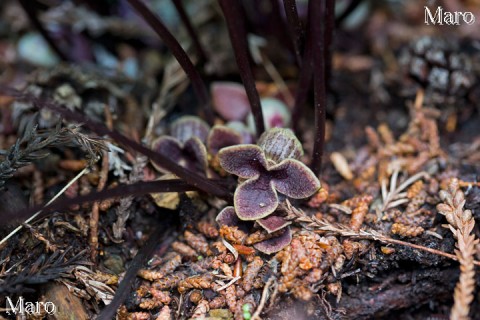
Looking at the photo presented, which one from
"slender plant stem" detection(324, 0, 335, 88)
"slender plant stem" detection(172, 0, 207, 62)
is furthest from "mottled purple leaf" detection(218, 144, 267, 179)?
"slender plant stem" detection(172, 0, 207, 62)

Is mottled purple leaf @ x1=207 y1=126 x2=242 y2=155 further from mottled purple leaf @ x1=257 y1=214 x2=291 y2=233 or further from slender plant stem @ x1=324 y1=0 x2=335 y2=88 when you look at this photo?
slender plant stem @ x1=324 y1=0 x2=335 y2=88

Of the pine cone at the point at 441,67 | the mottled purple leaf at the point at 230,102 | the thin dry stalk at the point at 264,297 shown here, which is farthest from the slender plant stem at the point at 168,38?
the pine cone at the point at 441,67

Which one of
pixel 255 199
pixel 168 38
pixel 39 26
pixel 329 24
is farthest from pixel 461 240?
pixel 39 26

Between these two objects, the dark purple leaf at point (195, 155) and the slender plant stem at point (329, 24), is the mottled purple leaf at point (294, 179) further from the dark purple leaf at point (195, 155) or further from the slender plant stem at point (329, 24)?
the slender plant stem at point (329, 24)

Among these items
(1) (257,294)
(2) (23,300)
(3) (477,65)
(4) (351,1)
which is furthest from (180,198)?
(3) (477,65)

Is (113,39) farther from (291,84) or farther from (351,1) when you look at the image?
(351,1)

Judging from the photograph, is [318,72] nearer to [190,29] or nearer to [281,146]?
[281,146]
